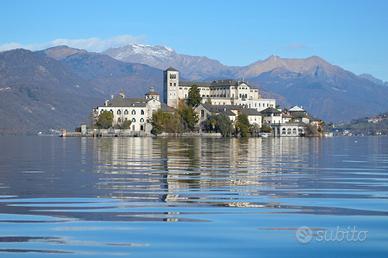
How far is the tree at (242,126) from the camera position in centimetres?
17538

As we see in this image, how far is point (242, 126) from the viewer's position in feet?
577

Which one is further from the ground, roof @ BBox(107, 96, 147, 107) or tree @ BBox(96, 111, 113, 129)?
roof @ BBox(107, 96, 147, 107)

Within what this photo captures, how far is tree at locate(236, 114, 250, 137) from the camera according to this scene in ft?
575

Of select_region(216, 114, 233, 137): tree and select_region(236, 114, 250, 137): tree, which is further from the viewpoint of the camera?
select_region(236, 114, 250, 137): tree

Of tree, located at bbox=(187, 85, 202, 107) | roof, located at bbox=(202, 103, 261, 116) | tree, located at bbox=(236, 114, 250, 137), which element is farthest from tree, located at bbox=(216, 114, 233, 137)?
tree, located at bbox=(187, 85, 202, 107)

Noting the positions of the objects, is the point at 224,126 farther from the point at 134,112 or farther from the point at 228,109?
the point at 134,112

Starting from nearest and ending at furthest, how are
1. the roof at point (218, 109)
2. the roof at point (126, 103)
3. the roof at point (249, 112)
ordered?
1. the roof at point (218, 109)
2. the roof at point (126, 103)
3. the roof at point (249, 112)

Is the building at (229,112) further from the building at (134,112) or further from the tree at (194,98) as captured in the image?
the building at (134,112)

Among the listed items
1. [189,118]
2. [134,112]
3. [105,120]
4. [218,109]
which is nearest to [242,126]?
[189,118]

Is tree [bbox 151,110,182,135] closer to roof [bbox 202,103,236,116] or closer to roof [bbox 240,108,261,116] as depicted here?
roof [bbox 202,103,236,116]

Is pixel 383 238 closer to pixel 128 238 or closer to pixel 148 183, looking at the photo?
pixel 128 238

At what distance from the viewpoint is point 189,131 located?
580 ft

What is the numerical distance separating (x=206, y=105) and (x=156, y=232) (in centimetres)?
17177

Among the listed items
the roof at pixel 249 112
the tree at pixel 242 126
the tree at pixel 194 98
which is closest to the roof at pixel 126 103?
the tree at pixel 194 98
